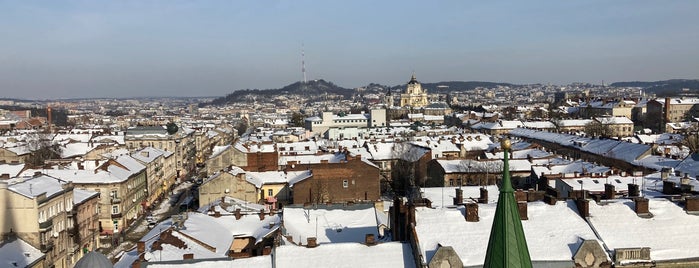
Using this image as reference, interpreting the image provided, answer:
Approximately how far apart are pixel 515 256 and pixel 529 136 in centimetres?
8656

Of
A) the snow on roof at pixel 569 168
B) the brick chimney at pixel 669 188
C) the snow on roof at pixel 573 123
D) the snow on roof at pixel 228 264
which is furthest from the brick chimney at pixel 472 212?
the snow on roof at pixel 573 123

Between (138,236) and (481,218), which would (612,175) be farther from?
(138,236)

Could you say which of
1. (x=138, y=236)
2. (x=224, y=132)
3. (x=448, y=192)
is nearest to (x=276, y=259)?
(x=448, y=192)

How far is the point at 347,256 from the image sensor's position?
23594 mm

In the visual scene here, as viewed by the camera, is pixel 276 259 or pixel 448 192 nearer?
pixel 276 259

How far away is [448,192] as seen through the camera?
139 feet

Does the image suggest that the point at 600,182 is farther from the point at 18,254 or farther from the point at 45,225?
the point at 18,254

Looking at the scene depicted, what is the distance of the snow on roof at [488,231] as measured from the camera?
906 inches

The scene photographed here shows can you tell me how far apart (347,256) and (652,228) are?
11782 mm

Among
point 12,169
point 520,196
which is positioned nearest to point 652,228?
point 520,196

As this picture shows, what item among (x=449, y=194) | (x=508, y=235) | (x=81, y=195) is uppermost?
(x=508, y=235)

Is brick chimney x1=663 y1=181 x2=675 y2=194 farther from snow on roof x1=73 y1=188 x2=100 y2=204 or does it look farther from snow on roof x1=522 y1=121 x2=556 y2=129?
snow on roof x1=522 y1=121 x2=556 y2=129

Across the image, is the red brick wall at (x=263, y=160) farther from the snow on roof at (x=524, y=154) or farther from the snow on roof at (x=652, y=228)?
the snow on roof at (x=652, y=228)

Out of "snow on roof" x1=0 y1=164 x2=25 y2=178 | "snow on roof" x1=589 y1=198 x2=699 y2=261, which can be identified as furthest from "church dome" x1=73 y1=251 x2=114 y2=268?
"snow on roof" x1=0 y1=164 x2=25 y2=178
